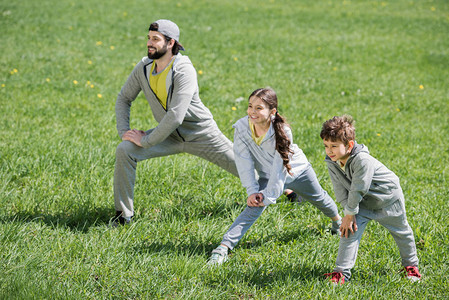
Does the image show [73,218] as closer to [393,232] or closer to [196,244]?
[196,244]

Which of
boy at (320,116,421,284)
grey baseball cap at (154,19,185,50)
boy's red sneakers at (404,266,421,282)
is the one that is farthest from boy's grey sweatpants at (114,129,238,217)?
boy's red sneakers at (404,266,421,282)

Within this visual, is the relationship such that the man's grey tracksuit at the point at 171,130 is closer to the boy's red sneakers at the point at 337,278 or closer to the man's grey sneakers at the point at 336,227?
the man's grey sneakers at the point at 336,227

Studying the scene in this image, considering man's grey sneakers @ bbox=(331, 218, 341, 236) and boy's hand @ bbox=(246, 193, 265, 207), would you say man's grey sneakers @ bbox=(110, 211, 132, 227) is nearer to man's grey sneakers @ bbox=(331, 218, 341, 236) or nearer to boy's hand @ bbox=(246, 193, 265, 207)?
boy's hand @ bbox=(246, 193, 265, 207)

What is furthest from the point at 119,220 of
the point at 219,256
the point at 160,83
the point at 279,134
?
the point at 279,134

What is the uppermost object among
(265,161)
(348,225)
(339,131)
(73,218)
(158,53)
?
(158,53)

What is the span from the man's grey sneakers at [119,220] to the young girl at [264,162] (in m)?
0.89

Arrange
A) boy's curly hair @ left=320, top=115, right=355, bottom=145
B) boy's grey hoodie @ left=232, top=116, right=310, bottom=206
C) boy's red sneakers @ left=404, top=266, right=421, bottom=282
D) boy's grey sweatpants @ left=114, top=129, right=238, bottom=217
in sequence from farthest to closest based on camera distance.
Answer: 1. boy's grey sweatpants @ left=114, top=129, right=238, bottom=217
2. boy's grey hoodie @ left=232, top=116, right=310, bottom=206
3. boy's red sneakers @ left=404, top=266, right=421, bottom=282
4. boy's curly hair @ left=320, top=115, right=355, bottom=145

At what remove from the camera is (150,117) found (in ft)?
22.4

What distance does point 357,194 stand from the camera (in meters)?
3.16

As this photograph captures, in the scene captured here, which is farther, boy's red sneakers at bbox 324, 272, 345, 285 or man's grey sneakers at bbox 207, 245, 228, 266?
man's grey sneakers at bbox 207, 245, 228, 266

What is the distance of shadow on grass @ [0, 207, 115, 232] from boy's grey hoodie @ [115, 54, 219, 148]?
74cm

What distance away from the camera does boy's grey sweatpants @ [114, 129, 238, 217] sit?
3.87 m

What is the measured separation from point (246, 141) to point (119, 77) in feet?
18.2

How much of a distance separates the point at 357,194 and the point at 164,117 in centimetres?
165
